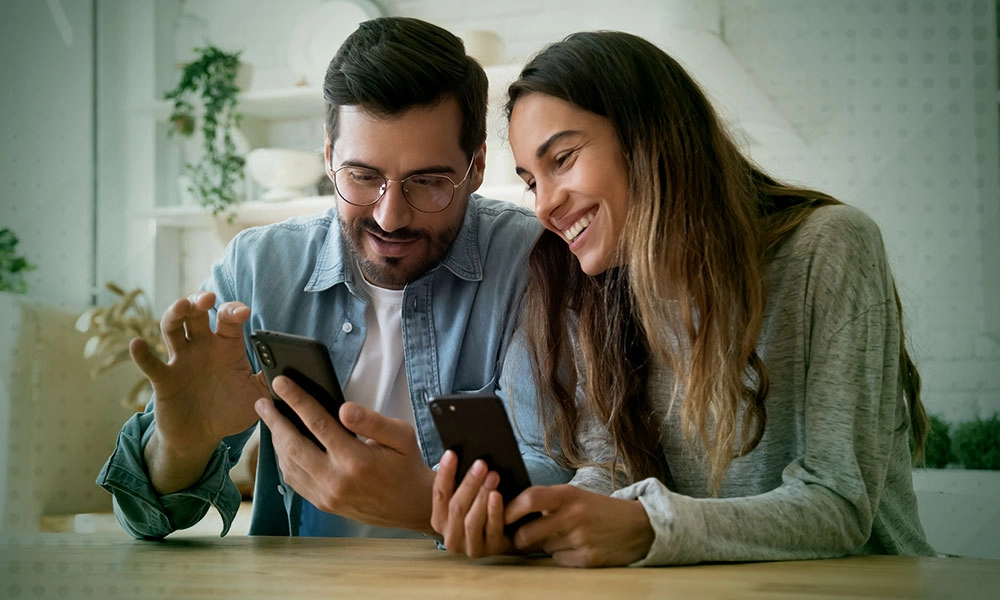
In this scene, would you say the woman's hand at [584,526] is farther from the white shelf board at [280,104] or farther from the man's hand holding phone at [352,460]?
the white shelf board at [280,104]

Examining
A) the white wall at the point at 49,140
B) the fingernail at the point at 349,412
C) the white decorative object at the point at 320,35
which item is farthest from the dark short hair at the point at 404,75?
the white decorative object at the point at 320,35

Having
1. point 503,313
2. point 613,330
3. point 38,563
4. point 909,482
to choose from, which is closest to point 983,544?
point 909,482

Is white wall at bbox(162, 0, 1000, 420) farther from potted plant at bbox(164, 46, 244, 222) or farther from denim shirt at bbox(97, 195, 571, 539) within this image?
potted plant at bbox(164, 46, 244, 222)

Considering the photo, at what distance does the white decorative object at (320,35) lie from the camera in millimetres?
2436

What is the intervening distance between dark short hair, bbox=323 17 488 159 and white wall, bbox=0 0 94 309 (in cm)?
66

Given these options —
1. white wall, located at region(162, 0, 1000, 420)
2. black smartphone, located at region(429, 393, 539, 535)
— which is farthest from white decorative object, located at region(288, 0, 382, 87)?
black smartphone, located at region(429, 393, 539, 535)

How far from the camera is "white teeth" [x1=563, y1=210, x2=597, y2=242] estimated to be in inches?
38.0

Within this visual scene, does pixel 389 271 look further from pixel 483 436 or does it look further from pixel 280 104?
pixel 280 104

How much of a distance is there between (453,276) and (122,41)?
72cm

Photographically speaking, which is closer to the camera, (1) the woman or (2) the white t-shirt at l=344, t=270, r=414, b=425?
(1) the woman

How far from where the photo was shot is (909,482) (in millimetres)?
929

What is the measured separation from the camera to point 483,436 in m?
0.72

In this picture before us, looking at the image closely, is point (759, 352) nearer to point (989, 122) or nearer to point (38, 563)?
point (989, 122)

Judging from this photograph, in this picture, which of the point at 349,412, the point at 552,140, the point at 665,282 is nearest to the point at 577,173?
the point at 552,140
